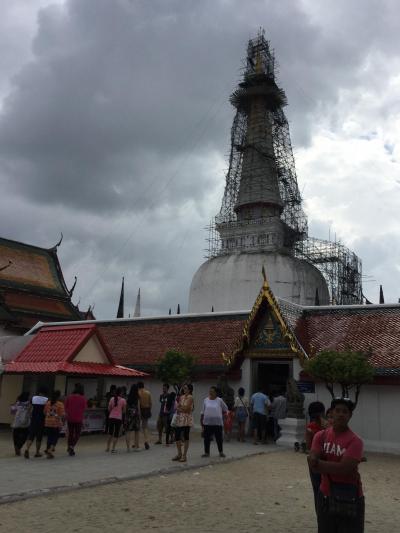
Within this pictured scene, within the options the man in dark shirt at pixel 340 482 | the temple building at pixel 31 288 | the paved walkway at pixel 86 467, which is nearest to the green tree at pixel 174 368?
the paved walkway at pixel 86 467

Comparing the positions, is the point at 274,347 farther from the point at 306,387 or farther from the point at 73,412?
the point at 73,412

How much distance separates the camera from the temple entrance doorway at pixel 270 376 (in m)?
17.8

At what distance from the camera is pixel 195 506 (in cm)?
705

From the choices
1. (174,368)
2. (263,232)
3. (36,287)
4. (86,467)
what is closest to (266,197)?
(263,232)

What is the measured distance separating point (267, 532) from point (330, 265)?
43.0 meters

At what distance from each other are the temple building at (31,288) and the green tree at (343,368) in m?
16.8

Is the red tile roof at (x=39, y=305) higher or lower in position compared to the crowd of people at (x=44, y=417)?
higher

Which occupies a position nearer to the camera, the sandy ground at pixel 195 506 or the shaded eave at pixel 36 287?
the sandy ground at pixel 195 506

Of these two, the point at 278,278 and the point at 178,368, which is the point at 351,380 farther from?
the point at 278,278

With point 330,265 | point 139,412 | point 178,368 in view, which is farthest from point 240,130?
point 139,412

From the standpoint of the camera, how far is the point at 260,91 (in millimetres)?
48125

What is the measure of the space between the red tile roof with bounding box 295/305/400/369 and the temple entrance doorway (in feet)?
5.17

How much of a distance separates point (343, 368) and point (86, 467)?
750cm

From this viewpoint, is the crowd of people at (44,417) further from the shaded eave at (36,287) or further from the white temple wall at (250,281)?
the white temple wall at (250,281)
